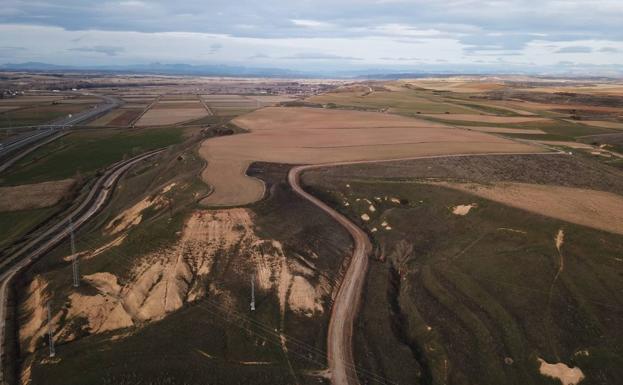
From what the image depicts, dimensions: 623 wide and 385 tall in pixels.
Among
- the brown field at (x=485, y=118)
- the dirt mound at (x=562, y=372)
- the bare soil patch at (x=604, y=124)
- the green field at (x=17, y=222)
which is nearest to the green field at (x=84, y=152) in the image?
the green field at (x=17, y=222)

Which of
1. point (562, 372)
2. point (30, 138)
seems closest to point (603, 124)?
point (562, 372)

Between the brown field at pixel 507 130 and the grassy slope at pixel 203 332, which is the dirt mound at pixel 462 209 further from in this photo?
the brown field at pixel 507 130

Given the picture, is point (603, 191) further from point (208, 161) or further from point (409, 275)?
point (208, 161)

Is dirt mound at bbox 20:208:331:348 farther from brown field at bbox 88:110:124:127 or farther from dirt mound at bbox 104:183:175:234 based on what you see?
brown field at bbox 88:110:124:127

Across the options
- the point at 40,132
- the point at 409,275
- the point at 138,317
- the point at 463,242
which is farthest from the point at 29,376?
the point at 40,132

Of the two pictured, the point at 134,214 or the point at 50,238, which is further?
the point at 50,238

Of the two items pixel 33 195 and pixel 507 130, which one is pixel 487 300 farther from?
pixel 507 130

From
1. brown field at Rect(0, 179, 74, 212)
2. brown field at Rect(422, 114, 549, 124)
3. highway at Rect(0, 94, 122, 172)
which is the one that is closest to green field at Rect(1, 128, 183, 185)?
highway at Rect(0, 94, 122, 172)
